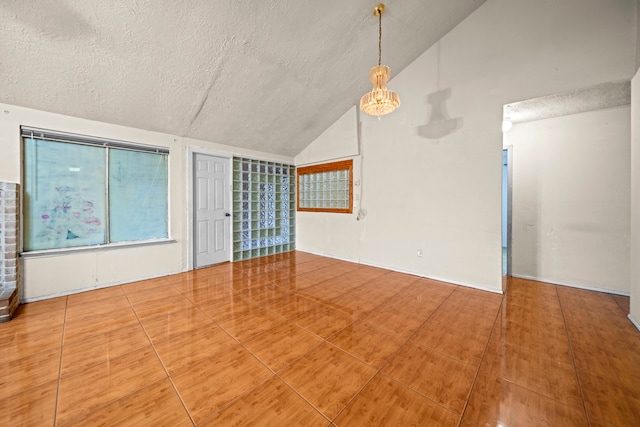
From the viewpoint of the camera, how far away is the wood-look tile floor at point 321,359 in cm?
125

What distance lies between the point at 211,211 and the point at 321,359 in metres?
3.29

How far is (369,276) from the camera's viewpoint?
355cm

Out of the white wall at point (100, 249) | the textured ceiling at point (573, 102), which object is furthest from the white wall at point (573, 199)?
the white wall at point (100, 249)

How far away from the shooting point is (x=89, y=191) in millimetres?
2994

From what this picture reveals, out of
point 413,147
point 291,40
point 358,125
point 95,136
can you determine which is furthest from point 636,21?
point 95,136

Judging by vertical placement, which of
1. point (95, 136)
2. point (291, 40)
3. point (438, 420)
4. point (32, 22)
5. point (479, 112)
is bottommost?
point (438, 420)

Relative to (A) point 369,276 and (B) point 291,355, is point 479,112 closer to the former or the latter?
(A) point 369,276

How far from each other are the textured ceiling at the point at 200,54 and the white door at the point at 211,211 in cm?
51

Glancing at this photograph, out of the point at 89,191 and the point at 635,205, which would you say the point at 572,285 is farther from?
the point at 89,191

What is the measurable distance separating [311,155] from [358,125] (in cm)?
122

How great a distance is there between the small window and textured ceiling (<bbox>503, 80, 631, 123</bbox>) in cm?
247

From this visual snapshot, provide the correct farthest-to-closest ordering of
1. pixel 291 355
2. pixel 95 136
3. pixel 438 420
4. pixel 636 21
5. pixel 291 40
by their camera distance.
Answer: pixel 95 136 → pixel 291 40 → pixel 636 21 → pixel 291 355 → pixel 438 420

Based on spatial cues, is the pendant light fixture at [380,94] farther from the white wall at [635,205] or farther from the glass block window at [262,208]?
the glass block window at [262,208]

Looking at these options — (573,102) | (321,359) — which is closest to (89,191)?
(321,359)
